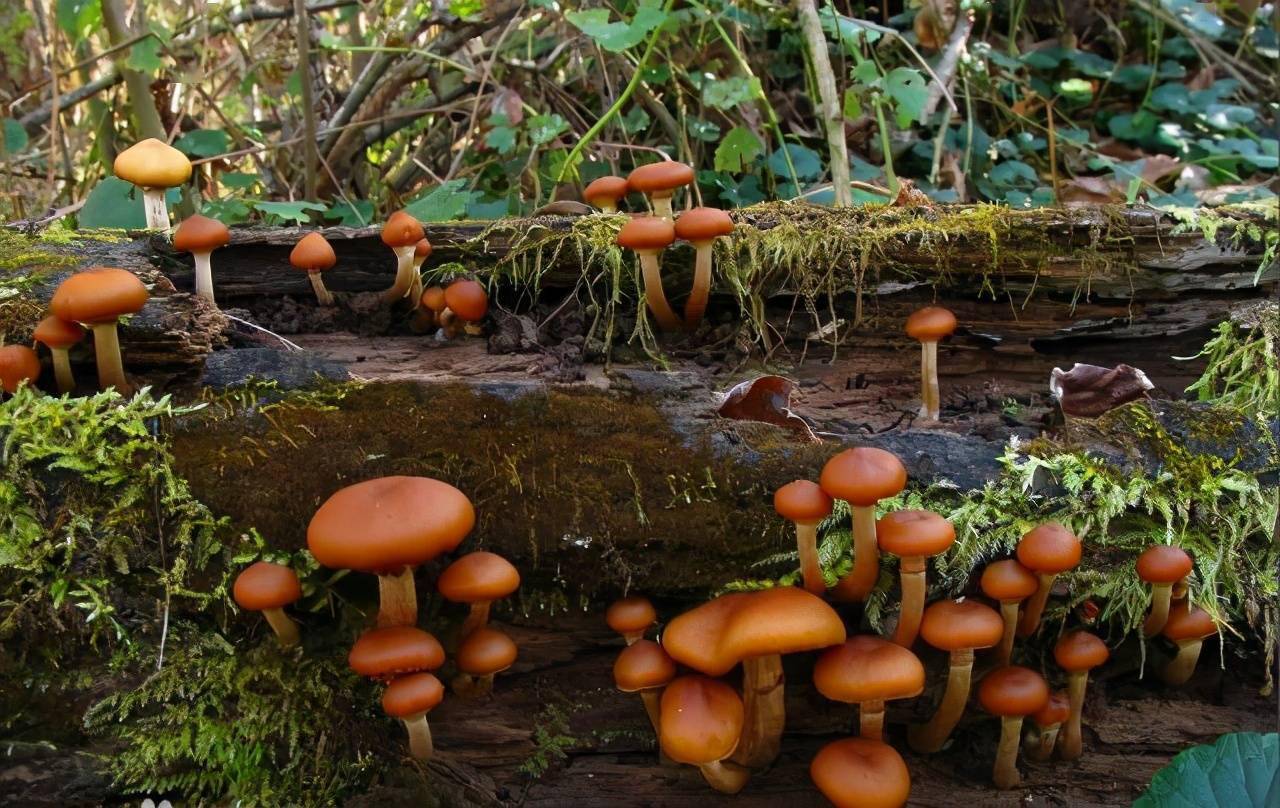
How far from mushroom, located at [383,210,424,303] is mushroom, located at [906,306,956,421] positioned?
1577 mm

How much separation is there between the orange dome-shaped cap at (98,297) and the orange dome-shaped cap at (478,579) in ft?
3.41

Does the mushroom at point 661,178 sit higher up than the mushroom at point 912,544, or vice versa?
the mushroom at point 661,178

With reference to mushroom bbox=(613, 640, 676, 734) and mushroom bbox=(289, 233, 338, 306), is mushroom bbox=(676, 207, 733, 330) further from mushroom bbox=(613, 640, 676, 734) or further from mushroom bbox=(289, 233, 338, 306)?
mushroom bbox=(613, 640, 676, 734)

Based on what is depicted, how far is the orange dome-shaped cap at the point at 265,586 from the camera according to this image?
2053mm

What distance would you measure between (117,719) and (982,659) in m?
2.25

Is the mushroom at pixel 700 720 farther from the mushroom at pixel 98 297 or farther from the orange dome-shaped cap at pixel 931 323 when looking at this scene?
the mushroom at pixel 98 297

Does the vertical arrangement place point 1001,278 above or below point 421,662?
above

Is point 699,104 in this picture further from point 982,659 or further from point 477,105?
point 982,659

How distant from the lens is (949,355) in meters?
2.95

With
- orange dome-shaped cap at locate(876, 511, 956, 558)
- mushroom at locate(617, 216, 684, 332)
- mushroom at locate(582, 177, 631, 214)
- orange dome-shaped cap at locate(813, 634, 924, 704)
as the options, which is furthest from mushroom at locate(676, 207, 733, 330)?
orange dome-shaped cap at locate(813, 634, 924, 704)

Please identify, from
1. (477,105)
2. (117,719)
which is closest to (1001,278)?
(117,719)

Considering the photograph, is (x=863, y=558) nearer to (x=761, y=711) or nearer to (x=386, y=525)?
(x=761, y=711)

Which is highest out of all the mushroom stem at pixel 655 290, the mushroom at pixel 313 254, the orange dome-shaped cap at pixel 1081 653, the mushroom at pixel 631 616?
the mushroom at pixel 313 254

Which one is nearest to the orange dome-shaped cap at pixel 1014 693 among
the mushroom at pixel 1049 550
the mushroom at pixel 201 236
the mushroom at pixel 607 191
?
the mushroom at pixel 1049 550
